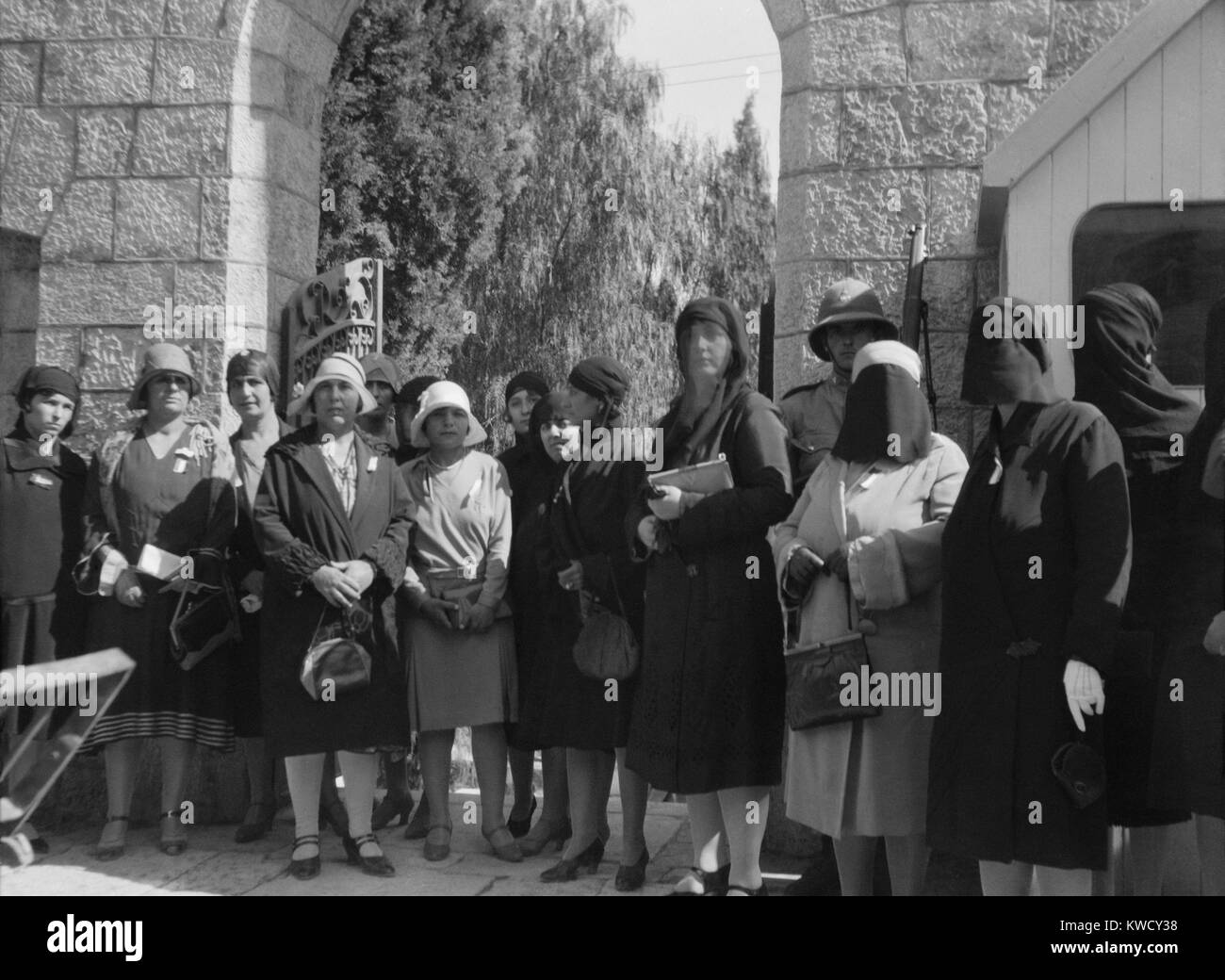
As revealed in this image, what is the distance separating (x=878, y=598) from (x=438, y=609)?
1.98m

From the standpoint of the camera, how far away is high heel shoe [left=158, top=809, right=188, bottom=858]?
5852mm

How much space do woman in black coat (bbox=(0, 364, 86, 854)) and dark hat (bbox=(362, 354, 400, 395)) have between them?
4.17 feet

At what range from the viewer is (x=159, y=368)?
6035 mm

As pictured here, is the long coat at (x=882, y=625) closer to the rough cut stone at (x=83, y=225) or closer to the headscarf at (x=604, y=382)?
the headscarf at (x=604, y=382)

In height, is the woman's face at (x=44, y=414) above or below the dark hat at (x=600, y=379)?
below

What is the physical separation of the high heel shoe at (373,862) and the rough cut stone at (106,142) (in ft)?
10.6

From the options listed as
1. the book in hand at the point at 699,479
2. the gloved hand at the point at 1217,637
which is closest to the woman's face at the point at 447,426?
the book in hand at the point at 699,479

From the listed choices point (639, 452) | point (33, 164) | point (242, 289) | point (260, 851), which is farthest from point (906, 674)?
point (33, 164)

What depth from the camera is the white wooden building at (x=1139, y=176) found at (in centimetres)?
508

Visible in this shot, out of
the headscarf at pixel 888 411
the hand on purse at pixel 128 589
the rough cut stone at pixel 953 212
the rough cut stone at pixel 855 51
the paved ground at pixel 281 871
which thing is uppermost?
the rough cut stone at pixel 855 51

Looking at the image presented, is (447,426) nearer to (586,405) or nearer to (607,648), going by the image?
(586,405)

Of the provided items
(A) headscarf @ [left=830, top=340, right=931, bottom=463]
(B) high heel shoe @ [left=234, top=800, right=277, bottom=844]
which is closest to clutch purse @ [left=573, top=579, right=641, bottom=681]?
(A) headscarf @ [left=830, top=340, right=931, bottom=463]

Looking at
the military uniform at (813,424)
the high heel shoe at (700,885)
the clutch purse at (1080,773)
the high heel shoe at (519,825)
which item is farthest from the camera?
the high heel shoe at (519,825)
